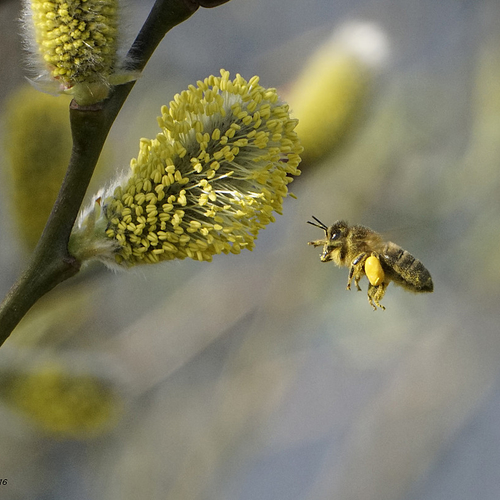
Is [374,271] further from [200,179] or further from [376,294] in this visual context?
[200,179]

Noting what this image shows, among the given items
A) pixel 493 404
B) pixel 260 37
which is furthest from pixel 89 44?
pixel 493 404

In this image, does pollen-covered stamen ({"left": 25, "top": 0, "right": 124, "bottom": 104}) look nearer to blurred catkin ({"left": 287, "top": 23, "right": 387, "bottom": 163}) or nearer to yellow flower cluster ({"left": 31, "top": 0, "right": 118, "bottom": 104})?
yellow flower cluster ({"left": 31, "top": 0, "right": 118, "bottom": 104})

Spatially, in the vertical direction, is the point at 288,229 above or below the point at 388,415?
above

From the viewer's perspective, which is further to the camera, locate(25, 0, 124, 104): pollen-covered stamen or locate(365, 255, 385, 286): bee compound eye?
locate(365, 255, 385, 286): bee compound eye

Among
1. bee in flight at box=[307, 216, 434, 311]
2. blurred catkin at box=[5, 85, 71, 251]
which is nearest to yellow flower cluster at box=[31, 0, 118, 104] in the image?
bee in flight at box=[307, 216, 434, 311]

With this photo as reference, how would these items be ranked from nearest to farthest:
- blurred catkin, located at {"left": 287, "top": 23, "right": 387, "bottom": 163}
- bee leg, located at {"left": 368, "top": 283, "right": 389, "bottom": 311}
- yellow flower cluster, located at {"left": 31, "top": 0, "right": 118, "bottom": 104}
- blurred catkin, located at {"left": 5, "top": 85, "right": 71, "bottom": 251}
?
yellow flower cluster, located at {"left": 31, "top": 0, "right": 118, "bottom": 104}
bee leg, located at {"left": 368, "top": 283, "right": 389, "bottom": 311}
blurred catkin, located at {"left": 5, "top": 85, "right": 71, "bottom": 251}
blurred catkin, located at {"left": 287, "top": 23, "right": 387, "bottom": 163}

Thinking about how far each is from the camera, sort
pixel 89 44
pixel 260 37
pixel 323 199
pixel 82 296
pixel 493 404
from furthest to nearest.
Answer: pixel 493 404 < pixel 323 199 < pixel 260 37 < pixel 82 296 < pixel 89 44

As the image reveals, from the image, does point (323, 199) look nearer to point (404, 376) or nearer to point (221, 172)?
point (404, 376)
